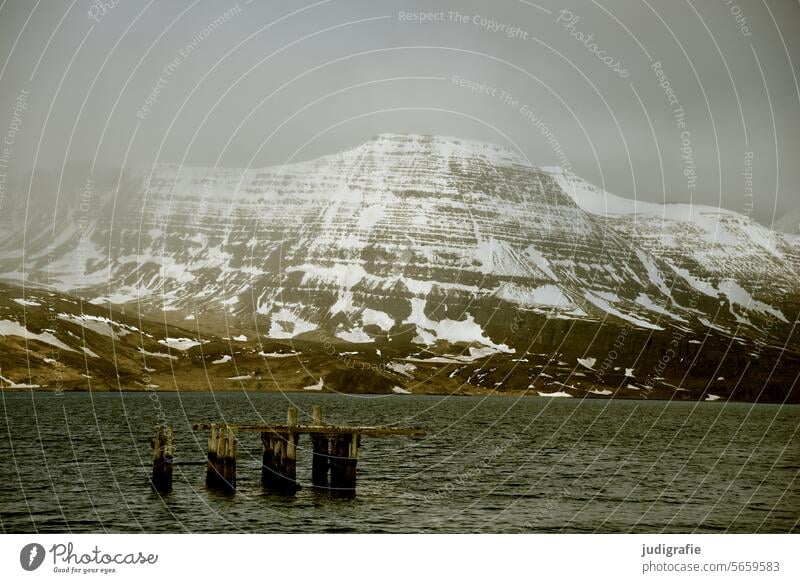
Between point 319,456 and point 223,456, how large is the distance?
21.2ft

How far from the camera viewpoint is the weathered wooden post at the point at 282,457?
174ft

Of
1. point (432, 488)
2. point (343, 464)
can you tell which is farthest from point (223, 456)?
point (432, 488)

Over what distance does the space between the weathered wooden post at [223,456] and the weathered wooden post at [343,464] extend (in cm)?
496

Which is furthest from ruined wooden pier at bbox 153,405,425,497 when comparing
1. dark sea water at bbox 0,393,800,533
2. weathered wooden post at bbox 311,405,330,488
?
dark sea water at bbox 0,393,800,533

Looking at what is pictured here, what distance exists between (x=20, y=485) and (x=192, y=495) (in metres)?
10.9

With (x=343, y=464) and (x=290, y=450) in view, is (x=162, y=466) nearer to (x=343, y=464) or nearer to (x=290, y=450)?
(x=290, y=450)

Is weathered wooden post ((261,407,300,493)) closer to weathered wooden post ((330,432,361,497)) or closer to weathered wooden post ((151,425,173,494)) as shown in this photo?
weathered wooden post ((330,432,361,497))

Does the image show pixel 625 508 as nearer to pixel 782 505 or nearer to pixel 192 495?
pixel 782 505

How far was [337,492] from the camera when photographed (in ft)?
176

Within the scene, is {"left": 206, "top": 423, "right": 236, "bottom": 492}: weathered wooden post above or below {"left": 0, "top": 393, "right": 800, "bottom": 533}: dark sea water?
above

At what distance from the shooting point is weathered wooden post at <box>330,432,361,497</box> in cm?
5375

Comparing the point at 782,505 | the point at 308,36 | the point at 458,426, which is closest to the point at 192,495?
the point at 308,36

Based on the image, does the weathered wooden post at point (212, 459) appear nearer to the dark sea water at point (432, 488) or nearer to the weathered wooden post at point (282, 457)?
the dark sea water at point (432, 488)

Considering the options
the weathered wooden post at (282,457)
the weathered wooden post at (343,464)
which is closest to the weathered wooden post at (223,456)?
the weathered wooden post at (282,457)
